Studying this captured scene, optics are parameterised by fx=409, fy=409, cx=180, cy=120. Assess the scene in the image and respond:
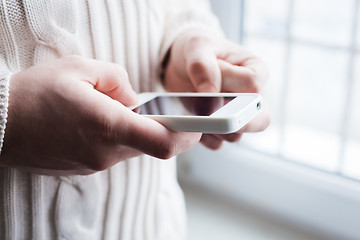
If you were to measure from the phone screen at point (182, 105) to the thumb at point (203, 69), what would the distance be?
22 millimetres

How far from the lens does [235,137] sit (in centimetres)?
49

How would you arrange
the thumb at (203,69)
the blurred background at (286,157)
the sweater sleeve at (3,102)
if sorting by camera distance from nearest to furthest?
the sweater sleeve at (3,102) < the thumb at (203,69) < the blurred background at (286,157)

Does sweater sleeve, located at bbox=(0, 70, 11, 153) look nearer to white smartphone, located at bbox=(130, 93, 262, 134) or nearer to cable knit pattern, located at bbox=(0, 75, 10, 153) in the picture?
cable knit pattern, located at bbox=(0, 75, 10, 153)

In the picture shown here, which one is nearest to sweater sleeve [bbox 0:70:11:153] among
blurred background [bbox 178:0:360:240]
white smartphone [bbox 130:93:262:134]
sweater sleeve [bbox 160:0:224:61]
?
white smartphone [bbox 130:93:262:134]

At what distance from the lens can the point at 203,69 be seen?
0.45 meters

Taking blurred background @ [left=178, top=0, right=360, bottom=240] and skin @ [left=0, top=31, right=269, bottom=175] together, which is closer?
skin @ [left=0, top=31, right=269, bottom=175]

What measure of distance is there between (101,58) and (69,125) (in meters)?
0.14

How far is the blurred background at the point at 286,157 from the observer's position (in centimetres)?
74

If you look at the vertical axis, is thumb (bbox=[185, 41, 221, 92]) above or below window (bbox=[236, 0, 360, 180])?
above

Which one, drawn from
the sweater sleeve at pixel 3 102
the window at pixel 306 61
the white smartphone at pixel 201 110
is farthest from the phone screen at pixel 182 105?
the window at pixel 306 61

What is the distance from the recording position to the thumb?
1.50 feet

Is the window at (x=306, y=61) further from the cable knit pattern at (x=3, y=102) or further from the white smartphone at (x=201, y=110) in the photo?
the cable knit pattern at (x=3, y=102)

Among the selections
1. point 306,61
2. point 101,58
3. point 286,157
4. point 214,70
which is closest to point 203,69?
point 214,70

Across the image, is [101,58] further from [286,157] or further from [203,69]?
[286,157]
